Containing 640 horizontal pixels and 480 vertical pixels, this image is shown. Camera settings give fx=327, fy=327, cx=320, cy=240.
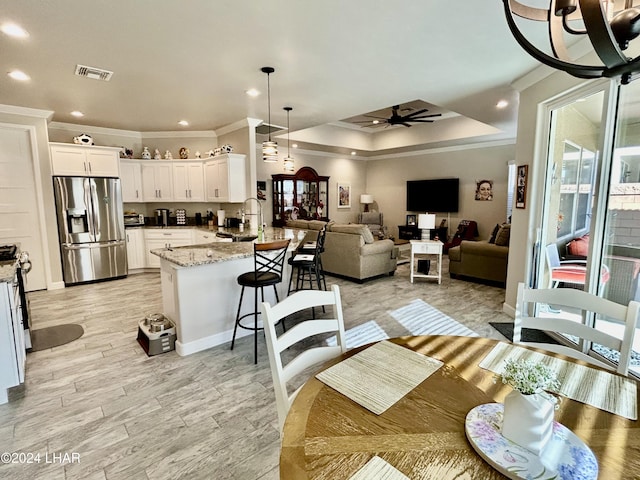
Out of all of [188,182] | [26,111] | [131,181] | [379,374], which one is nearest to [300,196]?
[188,182]

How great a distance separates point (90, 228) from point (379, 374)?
584cm

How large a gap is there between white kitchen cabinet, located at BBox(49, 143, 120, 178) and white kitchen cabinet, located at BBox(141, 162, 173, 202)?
2.07 feet

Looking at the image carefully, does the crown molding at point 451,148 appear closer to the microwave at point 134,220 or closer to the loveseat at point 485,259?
the loveseat at point 485,259

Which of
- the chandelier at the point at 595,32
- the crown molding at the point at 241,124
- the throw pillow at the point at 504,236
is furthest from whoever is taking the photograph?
the crown molding at the point at 241,124

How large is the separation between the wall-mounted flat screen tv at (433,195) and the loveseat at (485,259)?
11.2 ft

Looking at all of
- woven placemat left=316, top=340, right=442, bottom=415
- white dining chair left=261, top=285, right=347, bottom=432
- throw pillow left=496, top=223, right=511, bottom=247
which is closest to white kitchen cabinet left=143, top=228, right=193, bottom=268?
white dining chair left=261, top=285, right=347, bottom=432

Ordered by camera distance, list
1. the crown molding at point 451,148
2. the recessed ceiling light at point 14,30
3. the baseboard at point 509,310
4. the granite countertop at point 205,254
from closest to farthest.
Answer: the recessed ceiling light at point 14,30, the granite countertop at point 205,254, the baseboard at point 509,310, the crown molding at point 451,148

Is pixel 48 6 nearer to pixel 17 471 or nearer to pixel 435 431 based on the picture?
pixel 17 471

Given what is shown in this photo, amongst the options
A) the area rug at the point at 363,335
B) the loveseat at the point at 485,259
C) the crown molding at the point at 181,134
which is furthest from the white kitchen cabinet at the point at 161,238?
the loveseat at the point at 485,259

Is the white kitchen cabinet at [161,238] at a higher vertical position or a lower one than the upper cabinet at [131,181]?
lower

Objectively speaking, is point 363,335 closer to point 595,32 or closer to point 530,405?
point 530,405

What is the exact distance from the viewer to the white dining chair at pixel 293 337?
51.2 inches

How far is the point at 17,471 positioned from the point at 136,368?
41.6 inches

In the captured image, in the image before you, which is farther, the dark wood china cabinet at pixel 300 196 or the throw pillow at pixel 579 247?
the dark wood china cabinet at pixel 300 196
